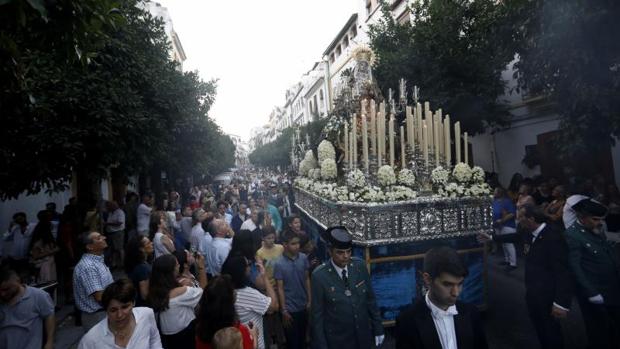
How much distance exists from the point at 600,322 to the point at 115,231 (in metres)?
9.77

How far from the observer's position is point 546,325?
4.52 meters

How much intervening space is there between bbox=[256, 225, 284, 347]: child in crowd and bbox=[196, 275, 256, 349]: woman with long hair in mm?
1450

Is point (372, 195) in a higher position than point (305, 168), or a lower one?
lower

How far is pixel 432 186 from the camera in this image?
19.8ft

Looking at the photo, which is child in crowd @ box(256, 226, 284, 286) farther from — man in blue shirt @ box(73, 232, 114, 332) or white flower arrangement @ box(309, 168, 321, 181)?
white flower arrangement @ box(309, 168, 321, 181)

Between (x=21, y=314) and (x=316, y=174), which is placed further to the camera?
(x=316, y=174)

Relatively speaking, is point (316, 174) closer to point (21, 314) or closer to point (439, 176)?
point (439, 176)

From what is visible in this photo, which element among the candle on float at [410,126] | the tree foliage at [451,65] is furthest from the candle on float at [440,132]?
the tree foliage at [451,65]

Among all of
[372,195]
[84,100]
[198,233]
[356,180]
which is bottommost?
[198,233]

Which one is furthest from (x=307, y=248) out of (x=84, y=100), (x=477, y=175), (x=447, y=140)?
(x=84, y=100)

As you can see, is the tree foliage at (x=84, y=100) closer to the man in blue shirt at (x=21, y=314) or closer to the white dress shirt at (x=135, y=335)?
the man in blue shirt at (x=21, y=314)

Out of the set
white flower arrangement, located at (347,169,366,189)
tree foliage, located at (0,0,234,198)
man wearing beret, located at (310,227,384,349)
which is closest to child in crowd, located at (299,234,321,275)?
white flower arrangement, located at (347,169,366,189)

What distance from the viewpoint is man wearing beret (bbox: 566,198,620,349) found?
4258mm

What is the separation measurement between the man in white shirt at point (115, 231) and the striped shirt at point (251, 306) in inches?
301
